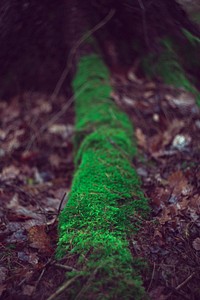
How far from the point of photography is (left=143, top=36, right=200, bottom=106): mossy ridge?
128 inches

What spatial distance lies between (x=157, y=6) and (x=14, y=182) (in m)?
2.42

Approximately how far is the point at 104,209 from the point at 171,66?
2.07 meters

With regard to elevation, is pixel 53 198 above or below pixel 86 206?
below

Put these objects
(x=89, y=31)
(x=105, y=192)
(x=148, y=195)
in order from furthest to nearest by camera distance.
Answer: (x=89, y=31)
(x=148, y=195)
(x=105, y=192)

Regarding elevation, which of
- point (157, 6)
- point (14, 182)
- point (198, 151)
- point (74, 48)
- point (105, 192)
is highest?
point (157, 6)

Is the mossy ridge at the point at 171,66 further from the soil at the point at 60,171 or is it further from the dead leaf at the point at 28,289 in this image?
the dead leaf at the point at 28,289

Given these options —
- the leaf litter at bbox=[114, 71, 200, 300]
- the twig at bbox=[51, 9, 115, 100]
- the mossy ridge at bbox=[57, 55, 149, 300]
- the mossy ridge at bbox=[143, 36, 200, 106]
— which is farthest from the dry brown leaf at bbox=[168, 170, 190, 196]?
the twig at bbox=[51, 9, 115, 100]

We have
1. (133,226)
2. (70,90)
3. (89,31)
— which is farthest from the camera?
(70,90)

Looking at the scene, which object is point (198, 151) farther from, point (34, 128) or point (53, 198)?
point (34, 128)

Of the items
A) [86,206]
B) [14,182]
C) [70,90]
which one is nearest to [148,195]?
[86,206]

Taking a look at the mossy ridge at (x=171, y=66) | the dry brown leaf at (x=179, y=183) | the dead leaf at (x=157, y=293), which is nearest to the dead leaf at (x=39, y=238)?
the dead leaf at (x=157, y=293)

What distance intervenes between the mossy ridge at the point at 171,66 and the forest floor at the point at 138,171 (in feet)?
1.09

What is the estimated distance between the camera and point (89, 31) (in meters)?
4.16

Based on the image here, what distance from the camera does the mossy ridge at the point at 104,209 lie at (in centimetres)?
177
